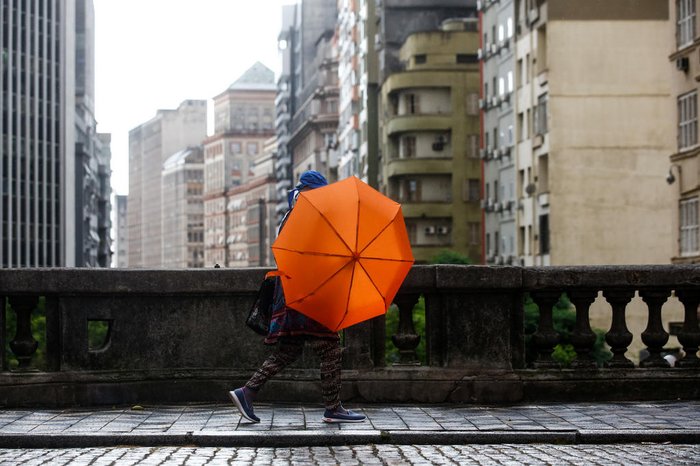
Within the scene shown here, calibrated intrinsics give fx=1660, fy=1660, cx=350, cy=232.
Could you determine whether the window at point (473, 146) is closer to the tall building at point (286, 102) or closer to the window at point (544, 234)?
the window at point (544, 234)

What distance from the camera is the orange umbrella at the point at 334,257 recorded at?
465 inches

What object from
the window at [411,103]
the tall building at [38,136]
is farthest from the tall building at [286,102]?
the window at [411,103]

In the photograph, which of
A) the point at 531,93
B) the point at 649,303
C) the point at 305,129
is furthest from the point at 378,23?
the point at 649,303

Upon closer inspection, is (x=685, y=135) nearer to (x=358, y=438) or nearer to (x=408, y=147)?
(x=358, y=438)

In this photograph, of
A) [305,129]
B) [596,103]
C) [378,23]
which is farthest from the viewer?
[305,129]

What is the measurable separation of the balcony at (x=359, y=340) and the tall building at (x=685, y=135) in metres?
37.5

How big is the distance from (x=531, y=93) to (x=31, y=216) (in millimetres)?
70163

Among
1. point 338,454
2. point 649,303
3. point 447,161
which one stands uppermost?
point 447,161

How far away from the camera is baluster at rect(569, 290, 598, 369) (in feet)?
45.9

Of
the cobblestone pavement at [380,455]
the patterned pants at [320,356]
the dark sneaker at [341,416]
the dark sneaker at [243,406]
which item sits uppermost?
the patterned pants at [320,356]

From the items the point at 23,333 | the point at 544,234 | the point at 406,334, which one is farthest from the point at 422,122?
the point at 23,333

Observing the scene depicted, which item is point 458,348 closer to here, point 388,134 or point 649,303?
point 649,303

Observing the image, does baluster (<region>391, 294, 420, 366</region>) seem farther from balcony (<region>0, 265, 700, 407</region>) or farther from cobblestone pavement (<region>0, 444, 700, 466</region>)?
cobblestone pavement (<region>0, 444, 700, 466</region>)

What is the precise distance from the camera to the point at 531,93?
77812 millimetres
